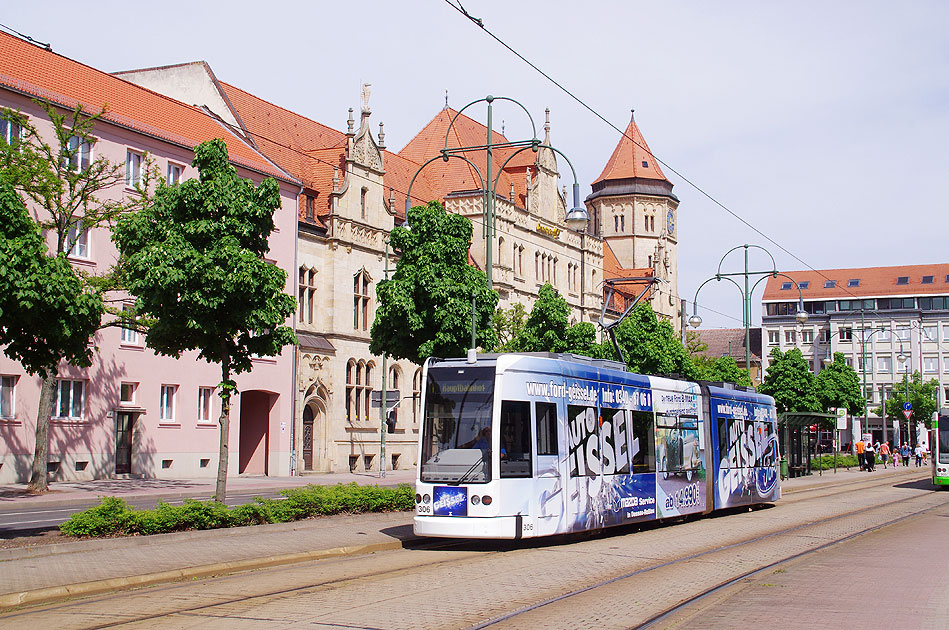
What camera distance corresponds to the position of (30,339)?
15383 mm

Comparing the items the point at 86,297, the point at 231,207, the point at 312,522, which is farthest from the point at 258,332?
the point at 86,297

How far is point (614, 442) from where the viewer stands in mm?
18891

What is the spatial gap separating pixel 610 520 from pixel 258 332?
764 cm

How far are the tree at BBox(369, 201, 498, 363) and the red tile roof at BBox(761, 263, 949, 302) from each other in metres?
92.8

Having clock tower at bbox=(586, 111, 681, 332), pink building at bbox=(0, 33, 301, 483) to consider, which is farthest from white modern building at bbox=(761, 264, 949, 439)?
pink building at bbox=(0, 33, 301, 483)

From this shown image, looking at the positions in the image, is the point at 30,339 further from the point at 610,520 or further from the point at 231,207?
the point at 610,520

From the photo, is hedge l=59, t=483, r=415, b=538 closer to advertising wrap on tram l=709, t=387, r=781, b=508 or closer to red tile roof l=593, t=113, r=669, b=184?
advertising wrap on tram l=709, t=387, r=781, b=508

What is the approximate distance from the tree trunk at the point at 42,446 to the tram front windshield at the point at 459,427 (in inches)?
631

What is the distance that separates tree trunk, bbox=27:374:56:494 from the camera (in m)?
28.4

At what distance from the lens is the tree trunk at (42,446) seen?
28391 mm

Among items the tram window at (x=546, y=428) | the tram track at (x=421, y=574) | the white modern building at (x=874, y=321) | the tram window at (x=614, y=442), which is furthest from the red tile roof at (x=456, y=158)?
the white modern building at (x=874, y=321)

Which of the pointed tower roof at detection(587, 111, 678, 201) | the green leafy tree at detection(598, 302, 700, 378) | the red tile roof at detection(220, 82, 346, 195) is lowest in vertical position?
the green leafy tree at detection(598, 302, 700, 378)

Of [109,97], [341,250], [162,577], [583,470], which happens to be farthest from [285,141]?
[162,577]

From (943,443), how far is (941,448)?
28 cm
